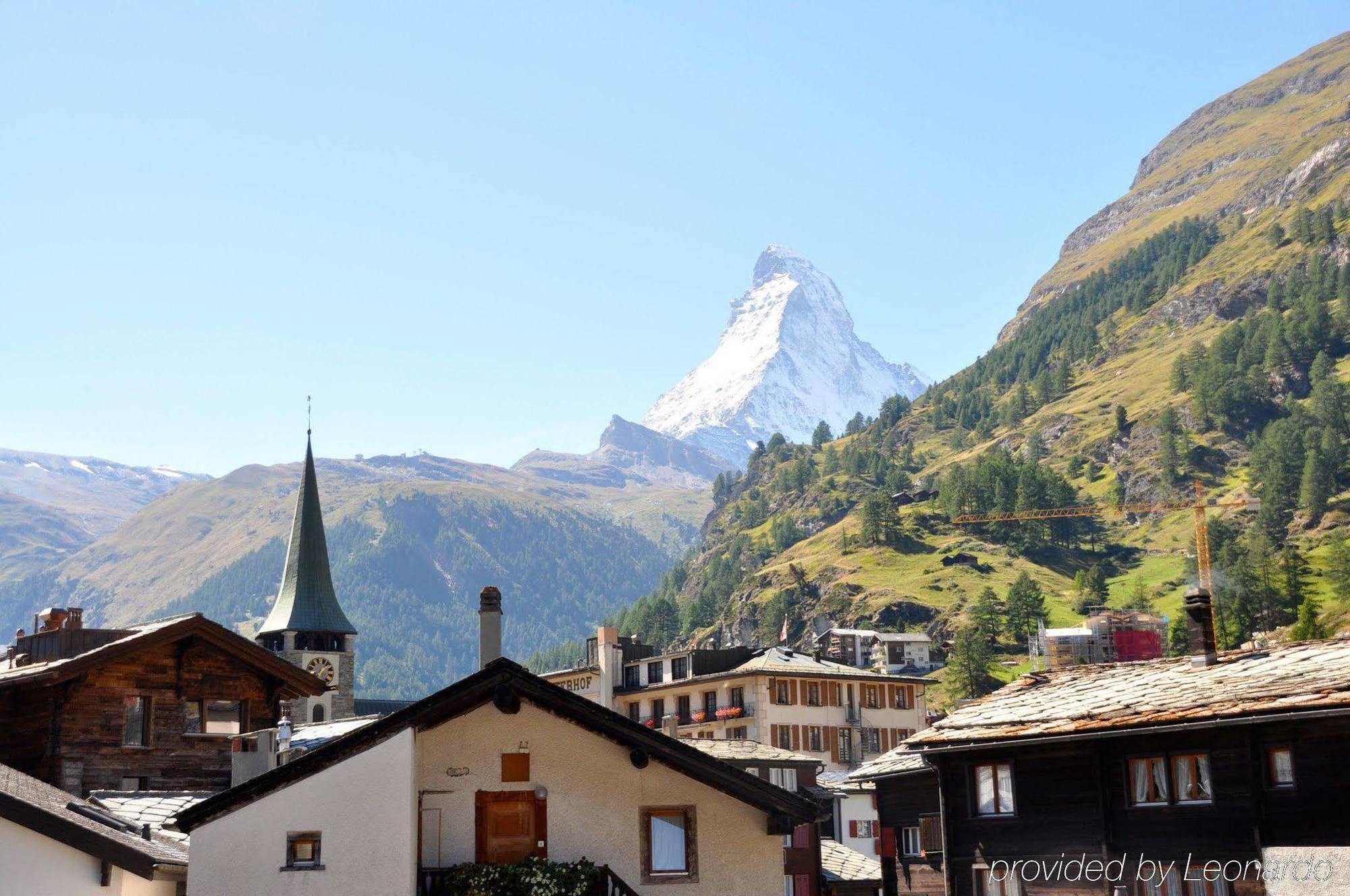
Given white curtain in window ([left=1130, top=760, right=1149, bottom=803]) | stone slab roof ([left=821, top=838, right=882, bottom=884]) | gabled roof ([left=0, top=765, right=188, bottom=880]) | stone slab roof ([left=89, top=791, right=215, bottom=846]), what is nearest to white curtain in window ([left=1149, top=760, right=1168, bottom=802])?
white curtain in window ([left=1130, top=760, right=1149, bottom=803])

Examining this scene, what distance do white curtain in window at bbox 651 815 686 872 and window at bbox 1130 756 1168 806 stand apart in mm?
10941

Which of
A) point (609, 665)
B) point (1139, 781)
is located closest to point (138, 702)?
point (1139, 781)

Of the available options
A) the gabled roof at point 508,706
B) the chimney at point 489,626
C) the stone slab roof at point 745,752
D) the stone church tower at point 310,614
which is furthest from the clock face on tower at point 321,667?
the gabled roof at point 508,706

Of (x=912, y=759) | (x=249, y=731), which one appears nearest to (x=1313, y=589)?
(x=912, y=759)

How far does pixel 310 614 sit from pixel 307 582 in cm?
342

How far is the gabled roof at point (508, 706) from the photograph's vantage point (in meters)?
27.9

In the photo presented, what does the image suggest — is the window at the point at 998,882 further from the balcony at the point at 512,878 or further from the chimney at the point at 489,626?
the chimney at the point at 489,626

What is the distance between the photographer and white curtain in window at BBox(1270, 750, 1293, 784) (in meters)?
31.3

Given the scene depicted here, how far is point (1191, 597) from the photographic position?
39.3m

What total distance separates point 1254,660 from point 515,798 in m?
17.5

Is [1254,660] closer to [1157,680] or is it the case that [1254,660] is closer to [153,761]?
[1157,680]

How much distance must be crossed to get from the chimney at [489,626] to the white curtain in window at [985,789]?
12.8 m

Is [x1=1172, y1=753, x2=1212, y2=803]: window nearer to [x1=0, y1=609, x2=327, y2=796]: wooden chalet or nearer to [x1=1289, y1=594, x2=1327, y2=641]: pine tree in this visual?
[x1=0, y1=609, x2=327, y2=796]: wooden chalet

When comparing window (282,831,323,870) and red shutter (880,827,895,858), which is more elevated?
window (282,831,323,870)
